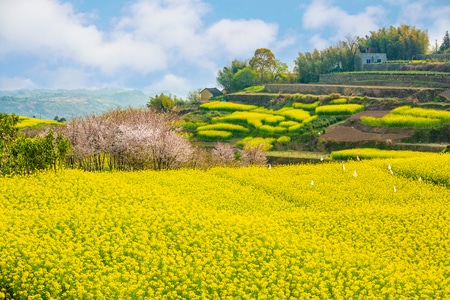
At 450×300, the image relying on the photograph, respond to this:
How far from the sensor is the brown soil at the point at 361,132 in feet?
189

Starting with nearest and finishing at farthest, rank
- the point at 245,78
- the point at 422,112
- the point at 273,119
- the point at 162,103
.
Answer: the point at 422,112 < the point at 273,119 < the point at 162,103 < the point at 245,78

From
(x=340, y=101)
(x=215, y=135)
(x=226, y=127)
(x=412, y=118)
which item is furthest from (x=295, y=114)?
(x=412, y=118)

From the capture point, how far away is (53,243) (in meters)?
19.5

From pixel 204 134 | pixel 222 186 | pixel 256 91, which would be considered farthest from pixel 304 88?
pixel 222 186

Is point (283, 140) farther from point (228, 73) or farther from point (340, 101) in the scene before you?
point (228, 73)

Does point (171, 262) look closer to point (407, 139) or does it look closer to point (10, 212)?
point (10, 212)

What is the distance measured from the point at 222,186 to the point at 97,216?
1106 cm

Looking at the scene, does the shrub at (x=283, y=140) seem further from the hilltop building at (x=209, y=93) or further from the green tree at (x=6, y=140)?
the hilltop building at (x=209, y=93)

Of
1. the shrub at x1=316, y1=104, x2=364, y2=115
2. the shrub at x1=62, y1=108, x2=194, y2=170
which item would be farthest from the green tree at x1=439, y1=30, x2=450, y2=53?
the shrub at x1=62, y1=108, x2=194, y2=170

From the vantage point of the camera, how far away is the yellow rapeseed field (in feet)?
57.3

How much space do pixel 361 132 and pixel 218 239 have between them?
4286 centimetres

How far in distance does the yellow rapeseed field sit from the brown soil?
2524 cm

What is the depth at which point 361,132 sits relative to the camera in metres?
61.0

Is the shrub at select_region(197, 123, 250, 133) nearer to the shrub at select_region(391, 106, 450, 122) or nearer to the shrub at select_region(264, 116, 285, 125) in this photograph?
the shrub at select_region(264, 116, 285, 125)
